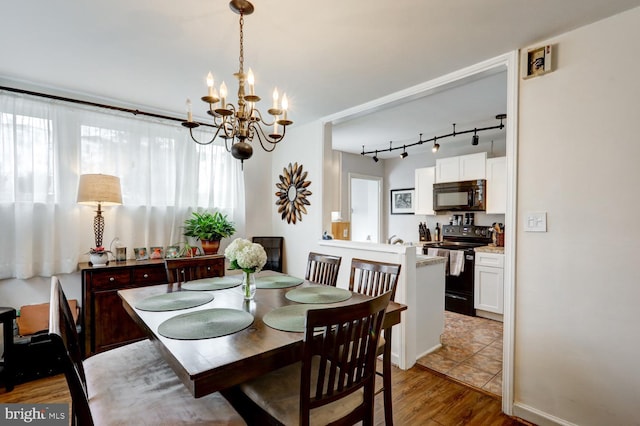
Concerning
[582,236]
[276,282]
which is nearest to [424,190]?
[582,236]

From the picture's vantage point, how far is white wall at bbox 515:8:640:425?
1.72m

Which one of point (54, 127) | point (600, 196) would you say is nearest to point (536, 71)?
point (600, 196)

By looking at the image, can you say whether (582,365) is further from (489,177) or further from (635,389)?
(489,177)

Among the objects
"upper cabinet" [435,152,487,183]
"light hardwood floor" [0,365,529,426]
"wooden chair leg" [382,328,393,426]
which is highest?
"upper cabinet" [435,152,487,183]

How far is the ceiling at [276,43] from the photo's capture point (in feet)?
5.60

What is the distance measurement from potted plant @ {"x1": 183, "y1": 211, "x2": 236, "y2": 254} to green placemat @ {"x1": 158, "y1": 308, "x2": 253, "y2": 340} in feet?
6.15

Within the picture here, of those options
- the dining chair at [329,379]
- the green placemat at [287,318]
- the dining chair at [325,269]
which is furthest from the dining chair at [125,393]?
the dining chair at [325,269]

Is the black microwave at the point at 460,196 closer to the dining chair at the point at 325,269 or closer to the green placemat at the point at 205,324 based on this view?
the dining chair at the point at 325,269

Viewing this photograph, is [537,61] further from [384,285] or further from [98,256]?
[98,256]

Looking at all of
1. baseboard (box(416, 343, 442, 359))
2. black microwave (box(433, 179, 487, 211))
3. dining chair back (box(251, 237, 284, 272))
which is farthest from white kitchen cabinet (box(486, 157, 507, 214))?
dining chair back (box(251, 237, 284, 272))

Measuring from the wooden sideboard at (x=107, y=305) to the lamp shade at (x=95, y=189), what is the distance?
0.60 m

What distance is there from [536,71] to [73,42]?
10.1ft

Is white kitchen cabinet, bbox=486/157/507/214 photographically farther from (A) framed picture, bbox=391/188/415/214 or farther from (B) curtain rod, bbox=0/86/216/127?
(B) curtain rod, bbox=0/86/216/127

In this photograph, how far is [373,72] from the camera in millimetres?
2475
